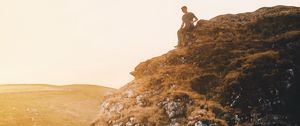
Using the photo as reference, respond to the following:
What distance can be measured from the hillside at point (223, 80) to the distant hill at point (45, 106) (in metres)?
15.0

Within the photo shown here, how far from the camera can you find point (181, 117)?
1820cm

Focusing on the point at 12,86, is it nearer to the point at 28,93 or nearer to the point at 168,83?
the point at 28,93

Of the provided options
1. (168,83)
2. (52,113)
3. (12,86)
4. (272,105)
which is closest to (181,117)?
(168,83)

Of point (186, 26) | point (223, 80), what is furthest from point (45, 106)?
point (223, 80)

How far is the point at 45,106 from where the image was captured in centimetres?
4053

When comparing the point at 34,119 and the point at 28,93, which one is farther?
the point at 28,93

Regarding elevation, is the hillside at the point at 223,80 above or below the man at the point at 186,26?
below

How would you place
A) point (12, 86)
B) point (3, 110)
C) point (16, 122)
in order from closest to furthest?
point (16, 122) < point (3, 110) < point (12, 86)

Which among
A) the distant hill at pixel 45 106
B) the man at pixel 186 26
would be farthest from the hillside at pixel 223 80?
the distant hill at pixel 45 106

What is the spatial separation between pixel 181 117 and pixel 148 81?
396 cm

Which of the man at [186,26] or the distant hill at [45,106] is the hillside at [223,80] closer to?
the man at [186,26]

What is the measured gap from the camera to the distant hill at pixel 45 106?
35.7 meters

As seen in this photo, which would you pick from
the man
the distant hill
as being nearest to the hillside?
the man

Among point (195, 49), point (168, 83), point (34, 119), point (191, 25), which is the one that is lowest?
point (34, 119)
